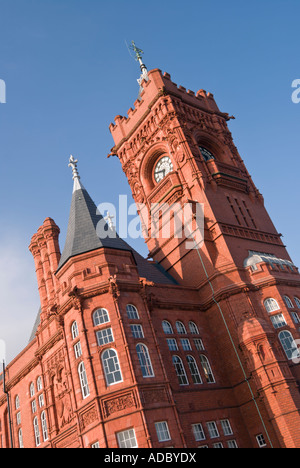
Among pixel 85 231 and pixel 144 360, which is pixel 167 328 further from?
pixel 85 231

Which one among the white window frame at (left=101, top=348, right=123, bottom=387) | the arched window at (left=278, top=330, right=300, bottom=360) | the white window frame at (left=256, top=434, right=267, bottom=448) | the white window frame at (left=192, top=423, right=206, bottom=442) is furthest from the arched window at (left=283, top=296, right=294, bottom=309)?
the white window frame at (left=101, top=348, right=123, bottom=387)

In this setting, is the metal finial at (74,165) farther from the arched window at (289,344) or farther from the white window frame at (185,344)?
the arched window at (289,344)

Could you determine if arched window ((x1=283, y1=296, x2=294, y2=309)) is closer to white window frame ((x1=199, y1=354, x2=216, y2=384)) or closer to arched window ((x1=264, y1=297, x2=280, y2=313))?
arched window ((x1=264, y1=297, x2=280, y2=313))

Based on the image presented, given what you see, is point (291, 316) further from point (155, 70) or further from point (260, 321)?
point (155, 70)

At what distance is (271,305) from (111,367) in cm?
1384

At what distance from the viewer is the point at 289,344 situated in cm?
3122

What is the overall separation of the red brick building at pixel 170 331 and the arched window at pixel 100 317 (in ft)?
0.27

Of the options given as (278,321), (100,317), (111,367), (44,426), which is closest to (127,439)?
(111,367)

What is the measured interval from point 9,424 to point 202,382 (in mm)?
15851

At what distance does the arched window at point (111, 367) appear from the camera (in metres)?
24.2

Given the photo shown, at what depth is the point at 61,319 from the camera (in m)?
28.0

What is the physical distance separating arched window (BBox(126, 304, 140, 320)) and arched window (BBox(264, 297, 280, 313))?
10.7 metres

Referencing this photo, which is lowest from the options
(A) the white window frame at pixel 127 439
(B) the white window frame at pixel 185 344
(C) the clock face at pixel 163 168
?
(A) the white window frame at pixel 127 439

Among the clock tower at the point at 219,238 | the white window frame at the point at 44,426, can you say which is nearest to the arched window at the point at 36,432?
the white window frame at the point at 44,426
